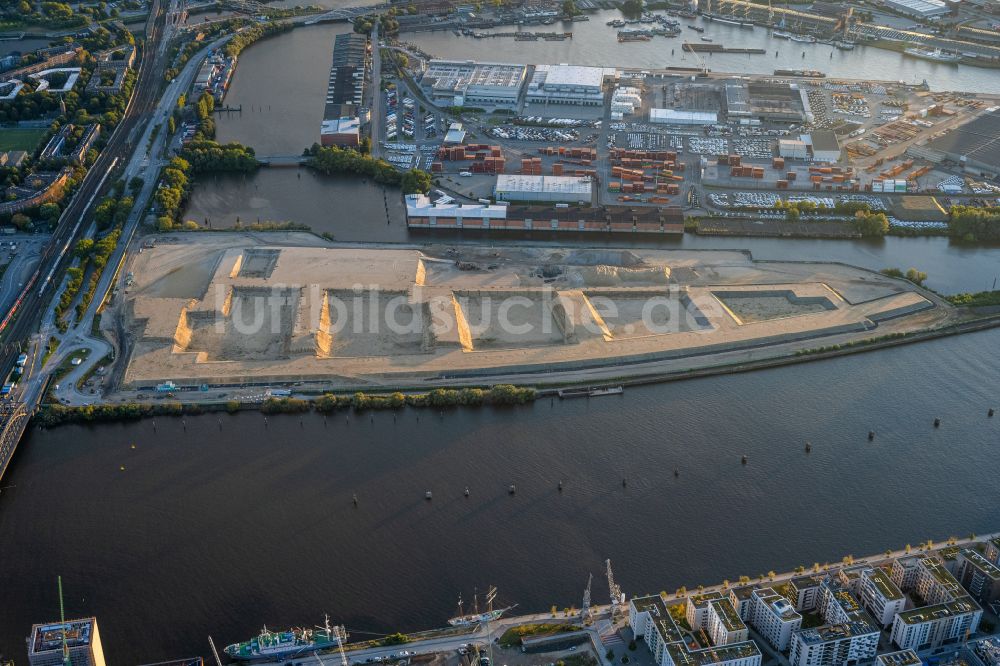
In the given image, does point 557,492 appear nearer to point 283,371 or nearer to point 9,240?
point 283,371

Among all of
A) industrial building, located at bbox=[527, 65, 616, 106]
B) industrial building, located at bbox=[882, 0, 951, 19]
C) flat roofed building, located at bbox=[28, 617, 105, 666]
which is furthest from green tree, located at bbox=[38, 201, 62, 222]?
industrial building, located at bbox=[882, 0, 951, 19]

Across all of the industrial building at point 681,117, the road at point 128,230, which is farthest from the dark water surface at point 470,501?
the industrial building at point 681,117

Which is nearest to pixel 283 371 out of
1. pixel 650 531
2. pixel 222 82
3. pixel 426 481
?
pixel 426 481

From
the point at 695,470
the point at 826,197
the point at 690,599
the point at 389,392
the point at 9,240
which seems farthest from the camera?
the point at 826,197

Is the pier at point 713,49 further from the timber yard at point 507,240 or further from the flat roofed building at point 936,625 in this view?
the flat roofed building at point 936,625

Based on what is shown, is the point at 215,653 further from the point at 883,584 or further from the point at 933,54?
the point at 933,54

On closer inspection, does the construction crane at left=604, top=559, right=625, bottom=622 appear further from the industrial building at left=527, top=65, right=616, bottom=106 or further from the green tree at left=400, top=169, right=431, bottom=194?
the industrial building at left=527, top=65, right=616, bottom=106

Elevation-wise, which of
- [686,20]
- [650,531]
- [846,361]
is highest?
[686,20]
